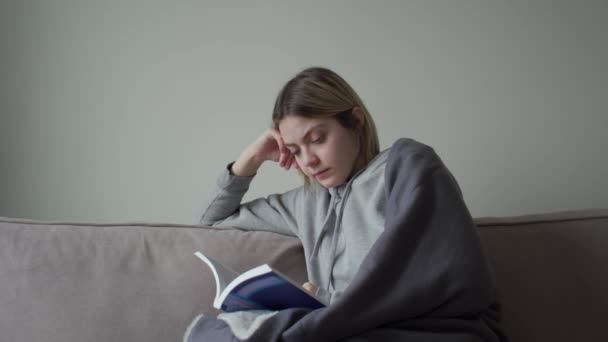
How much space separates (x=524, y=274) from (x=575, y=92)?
0.63 m

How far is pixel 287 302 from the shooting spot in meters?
0.84

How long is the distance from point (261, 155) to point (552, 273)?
0.73m

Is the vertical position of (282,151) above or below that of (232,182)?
above

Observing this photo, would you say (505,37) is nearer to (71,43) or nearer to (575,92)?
(575,92)

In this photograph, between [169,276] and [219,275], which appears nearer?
[219,275]

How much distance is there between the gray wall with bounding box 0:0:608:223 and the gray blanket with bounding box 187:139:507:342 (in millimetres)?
635

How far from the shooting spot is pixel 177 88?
5.04 feet

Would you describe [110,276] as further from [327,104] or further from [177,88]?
[177,88]

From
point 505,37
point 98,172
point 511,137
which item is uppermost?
point 505,37

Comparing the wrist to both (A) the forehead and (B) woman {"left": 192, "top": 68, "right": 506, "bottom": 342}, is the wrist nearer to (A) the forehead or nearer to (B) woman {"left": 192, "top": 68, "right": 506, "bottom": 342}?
(B) woman {"left": 192, "top": 68, "right": 506, "bottom": 342}

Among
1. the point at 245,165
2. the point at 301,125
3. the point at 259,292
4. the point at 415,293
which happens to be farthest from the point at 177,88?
the point at 415,293

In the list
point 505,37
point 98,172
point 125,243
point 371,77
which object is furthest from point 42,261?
point 505,37

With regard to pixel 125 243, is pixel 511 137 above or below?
above

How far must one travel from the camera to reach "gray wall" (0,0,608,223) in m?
1.44
